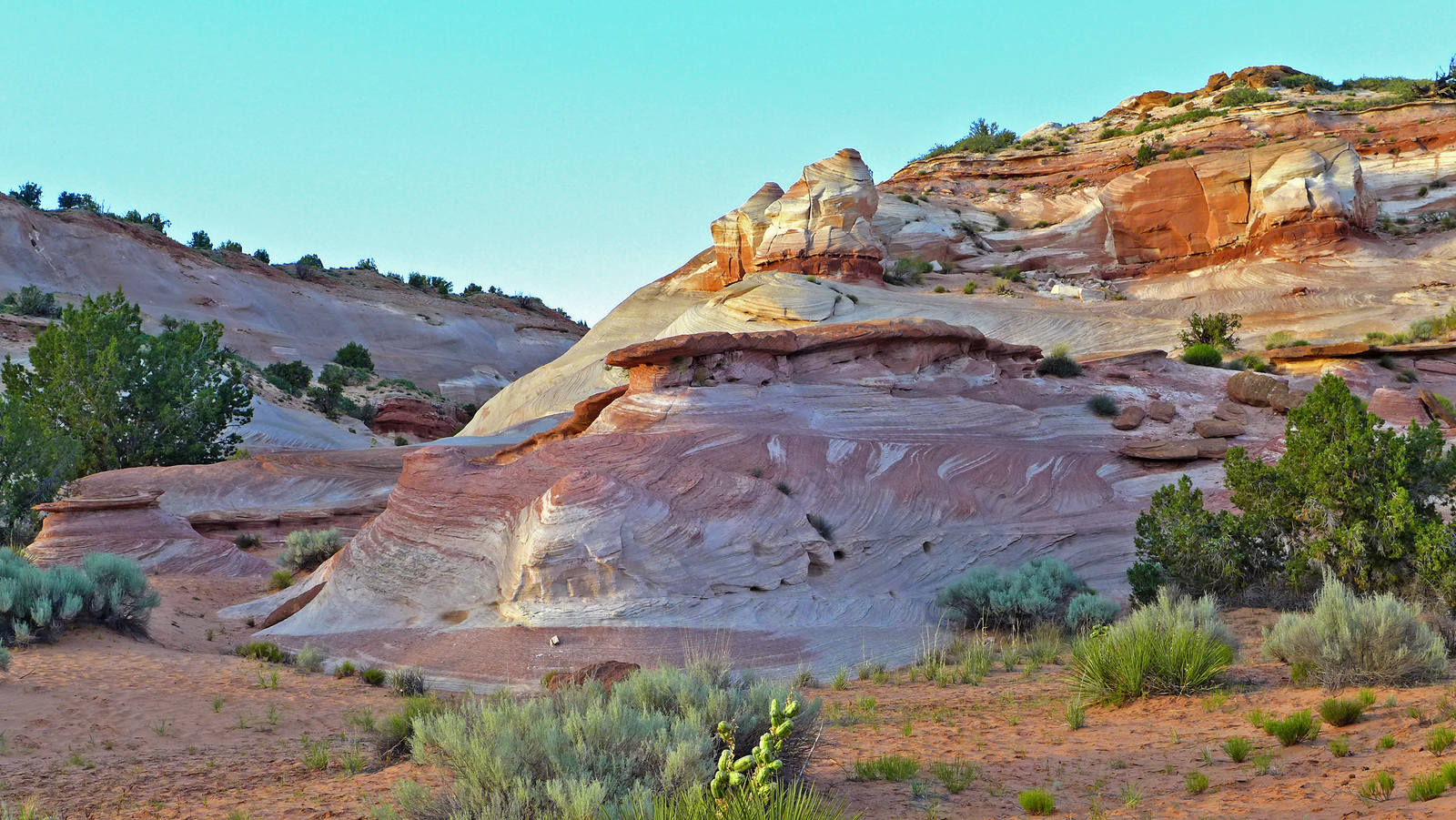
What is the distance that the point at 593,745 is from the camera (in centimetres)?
520

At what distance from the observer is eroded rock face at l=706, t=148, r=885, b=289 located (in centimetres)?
4325

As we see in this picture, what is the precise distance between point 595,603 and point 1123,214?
43230 mm

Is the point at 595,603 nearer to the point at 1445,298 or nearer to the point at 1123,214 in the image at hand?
the point at 1445,298

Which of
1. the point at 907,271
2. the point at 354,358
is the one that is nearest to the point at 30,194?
the point at 354,358

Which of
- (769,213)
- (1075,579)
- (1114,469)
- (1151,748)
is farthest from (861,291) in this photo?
(1151,748)

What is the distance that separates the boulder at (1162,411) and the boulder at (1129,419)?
13 cm

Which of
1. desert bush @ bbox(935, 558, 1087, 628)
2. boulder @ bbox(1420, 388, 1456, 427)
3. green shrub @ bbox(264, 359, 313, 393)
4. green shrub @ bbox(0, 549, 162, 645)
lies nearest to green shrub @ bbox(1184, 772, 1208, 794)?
desert bush @ bbox(935, 558, 1087, 628)

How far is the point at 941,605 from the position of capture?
42.8 ft

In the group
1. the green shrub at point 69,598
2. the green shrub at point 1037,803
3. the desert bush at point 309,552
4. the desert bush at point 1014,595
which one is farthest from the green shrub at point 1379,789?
the desert bush at point 309,552

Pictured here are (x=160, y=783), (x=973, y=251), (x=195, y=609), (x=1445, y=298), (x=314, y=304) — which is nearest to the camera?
(x=160, y=783)

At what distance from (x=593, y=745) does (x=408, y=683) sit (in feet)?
17.7

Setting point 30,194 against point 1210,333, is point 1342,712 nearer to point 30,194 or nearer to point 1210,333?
Result: point 1210,333

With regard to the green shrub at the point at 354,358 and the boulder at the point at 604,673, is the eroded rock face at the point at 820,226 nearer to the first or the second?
the green shrub at the point at 354,358

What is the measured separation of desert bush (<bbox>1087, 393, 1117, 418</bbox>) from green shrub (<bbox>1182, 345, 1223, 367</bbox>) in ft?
19.7
